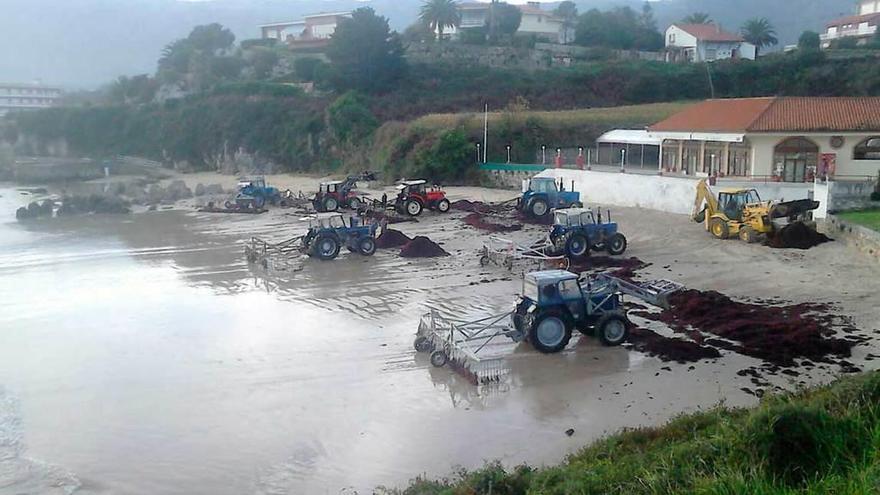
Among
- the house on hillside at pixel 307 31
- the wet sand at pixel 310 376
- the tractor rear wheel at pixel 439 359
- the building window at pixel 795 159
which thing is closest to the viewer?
the wet sand at pixel 310 376

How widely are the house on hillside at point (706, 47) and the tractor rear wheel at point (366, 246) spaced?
4666 centimetres

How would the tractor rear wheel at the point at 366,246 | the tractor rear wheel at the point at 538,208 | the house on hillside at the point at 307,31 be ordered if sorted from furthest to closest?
the house on hillside at the point at 307,31 < the tractor rear wheel at the point at 538,208 < the tractor rear wheel at the point at 366,246

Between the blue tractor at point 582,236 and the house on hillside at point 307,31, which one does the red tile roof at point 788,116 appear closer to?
the blue tractor at point 582,236

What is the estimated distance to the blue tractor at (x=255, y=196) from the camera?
3088 cm

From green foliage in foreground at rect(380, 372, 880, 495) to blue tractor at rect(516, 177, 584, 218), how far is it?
17824 mm

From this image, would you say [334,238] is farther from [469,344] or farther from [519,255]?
[469,344]

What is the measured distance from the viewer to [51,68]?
148875mm

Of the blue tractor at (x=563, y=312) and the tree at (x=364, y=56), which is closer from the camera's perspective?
the blue tractor at (x=563, y=312)

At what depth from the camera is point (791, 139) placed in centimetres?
2550

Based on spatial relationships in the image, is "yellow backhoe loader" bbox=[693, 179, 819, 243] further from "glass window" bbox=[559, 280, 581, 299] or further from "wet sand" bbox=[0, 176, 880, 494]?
"glass window" bbox=[559, 280, 581, 299]

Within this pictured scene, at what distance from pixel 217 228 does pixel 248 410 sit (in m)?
17.8

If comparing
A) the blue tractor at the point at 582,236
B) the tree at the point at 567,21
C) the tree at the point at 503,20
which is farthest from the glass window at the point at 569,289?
the tree at the point at 567,21

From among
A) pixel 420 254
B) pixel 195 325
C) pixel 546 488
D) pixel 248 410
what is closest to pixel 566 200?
pixel 420 254

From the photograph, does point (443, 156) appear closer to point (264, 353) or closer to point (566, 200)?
point (566, 200)
